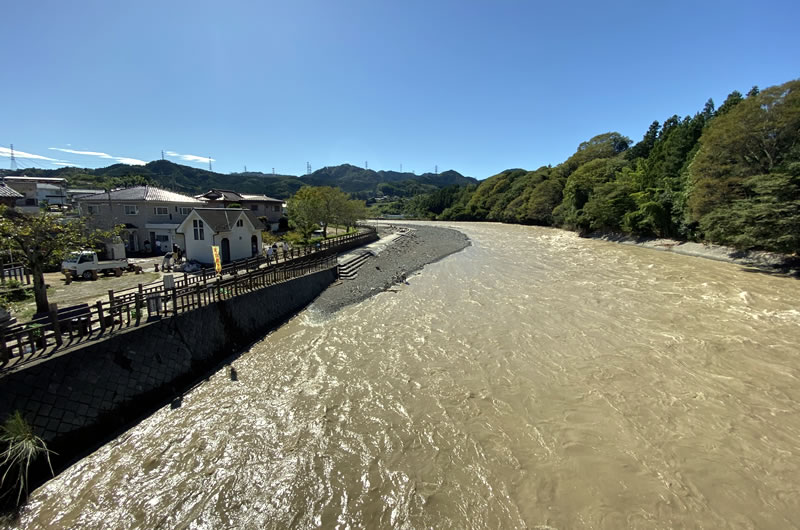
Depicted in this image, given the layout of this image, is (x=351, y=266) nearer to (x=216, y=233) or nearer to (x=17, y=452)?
(x=216, y=233)

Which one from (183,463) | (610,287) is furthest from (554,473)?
(610,287)

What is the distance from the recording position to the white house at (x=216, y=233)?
74.0ft

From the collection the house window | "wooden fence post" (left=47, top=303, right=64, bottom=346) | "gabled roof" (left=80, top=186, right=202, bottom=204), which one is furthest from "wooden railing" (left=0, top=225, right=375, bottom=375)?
"gabled roof" (left=80, top=186, right=202, bottom=204)

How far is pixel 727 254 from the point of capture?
2769 cm

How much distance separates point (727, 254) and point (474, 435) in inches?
1293

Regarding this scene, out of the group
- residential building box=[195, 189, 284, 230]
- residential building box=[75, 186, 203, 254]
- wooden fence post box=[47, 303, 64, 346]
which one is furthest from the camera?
residential building box=[195, 189, 284, 230]

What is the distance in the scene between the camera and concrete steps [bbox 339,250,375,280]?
2351 cm

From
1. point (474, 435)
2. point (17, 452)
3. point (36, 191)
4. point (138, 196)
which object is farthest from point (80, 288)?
point (36, 191)

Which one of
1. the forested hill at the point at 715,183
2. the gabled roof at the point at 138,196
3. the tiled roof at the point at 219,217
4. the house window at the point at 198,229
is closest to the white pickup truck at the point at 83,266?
the house window at the point at 198,229

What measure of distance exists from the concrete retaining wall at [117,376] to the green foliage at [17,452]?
21cm

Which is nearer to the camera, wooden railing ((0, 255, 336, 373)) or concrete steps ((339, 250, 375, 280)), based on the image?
wooden railing ((0, 255, 336, 373))

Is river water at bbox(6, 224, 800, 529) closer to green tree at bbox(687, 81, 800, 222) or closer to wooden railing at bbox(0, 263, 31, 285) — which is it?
wooden railing at bbox(0, 263, 31, 285)

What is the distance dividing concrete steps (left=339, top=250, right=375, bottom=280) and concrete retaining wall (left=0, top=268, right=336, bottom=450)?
10808mm

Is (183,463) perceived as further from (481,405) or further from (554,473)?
(554,473)
